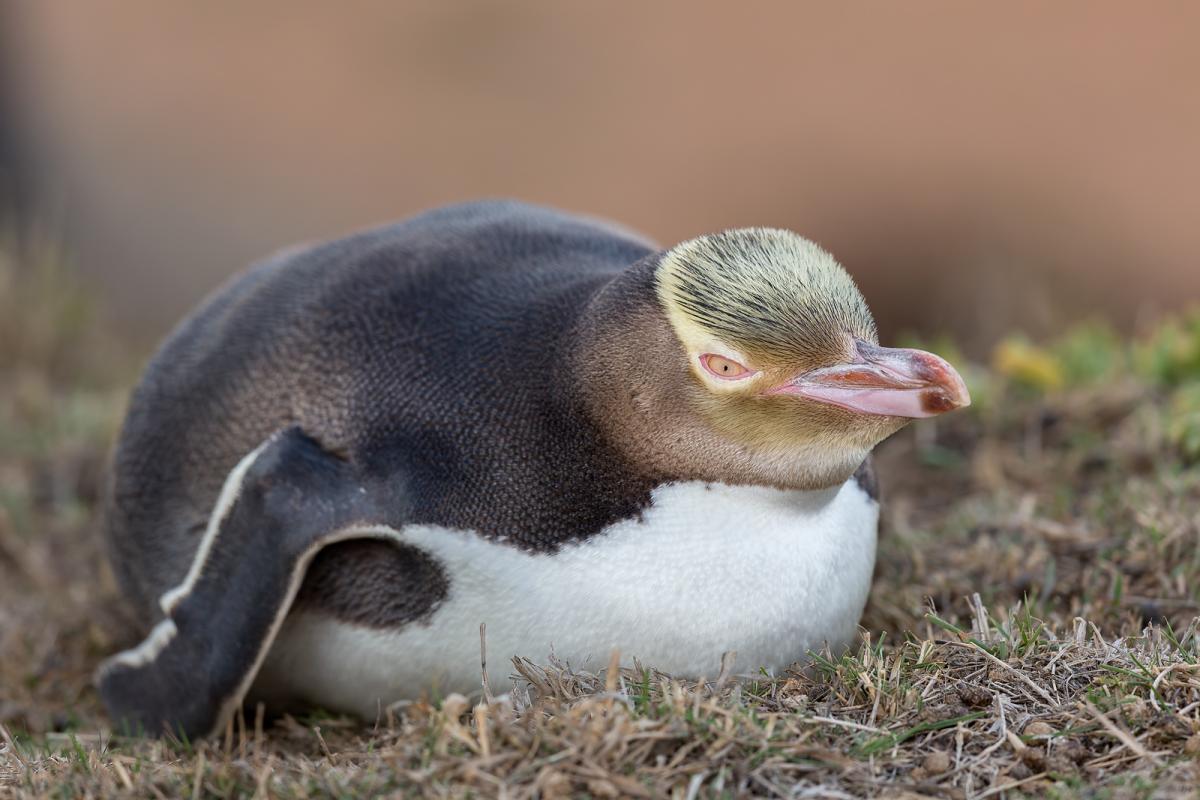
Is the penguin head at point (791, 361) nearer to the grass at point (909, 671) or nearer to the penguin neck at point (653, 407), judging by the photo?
the penguin neck at point (653, 407)

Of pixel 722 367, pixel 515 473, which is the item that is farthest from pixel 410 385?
pixel 722 367

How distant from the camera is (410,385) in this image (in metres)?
3.01

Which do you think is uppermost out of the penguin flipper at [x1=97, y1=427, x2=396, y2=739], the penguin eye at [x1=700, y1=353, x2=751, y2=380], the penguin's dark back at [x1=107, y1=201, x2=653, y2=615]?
the penguin eye at [x1=700, y1=353, x2=751, y2=380]

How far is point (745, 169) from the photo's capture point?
1002 centimetres

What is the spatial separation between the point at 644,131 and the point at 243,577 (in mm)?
7778

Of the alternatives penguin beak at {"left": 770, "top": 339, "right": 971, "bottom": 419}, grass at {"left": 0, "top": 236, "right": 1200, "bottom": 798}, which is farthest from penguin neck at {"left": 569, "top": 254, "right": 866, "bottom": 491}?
grass at {"left": 0, "top": 236, "right": 1200, "bottom": 798}

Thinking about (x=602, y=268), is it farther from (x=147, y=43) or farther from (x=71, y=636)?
(x=147, y=43)

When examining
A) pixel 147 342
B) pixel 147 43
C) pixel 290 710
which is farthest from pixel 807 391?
pixel 147 43

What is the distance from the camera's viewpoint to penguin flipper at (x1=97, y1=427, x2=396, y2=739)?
2883 millimetres

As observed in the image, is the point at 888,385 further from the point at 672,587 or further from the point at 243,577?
the point at 243,577

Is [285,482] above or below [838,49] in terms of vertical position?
below

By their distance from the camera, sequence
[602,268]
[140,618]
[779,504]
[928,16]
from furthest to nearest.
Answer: [928,16], [140,618], [602,268], [779,504]

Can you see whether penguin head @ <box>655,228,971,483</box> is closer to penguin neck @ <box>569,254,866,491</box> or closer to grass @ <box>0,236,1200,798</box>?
penguin neck @ <box>569,254,866,491</box>

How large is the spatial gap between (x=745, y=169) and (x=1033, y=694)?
777cm
